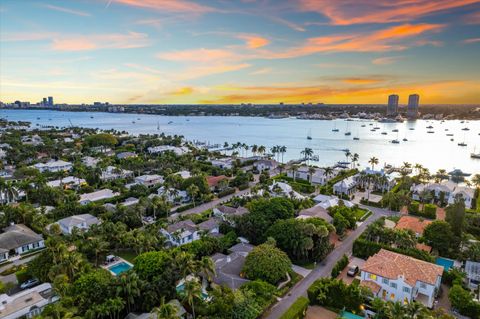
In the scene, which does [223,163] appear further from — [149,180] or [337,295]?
[337,295]

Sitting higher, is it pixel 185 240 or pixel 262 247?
pixel 262 247

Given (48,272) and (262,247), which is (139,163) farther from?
(262,247)

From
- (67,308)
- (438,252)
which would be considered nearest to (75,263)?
(67,308)

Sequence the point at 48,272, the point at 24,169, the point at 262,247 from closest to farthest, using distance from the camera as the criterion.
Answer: the point at 48,272 < the point at 262,247 < the point at 24,169

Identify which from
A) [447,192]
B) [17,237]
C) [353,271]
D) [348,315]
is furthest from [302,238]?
[447,192]

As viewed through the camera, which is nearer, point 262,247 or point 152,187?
point 262,247

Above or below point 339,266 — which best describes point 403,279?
above

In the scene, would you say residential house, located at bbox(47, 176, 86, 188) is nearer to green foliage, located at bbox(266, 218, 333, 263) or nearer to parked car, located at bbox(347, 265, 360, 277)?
green foliage, located at bbox(266, 218, 333, 263)
